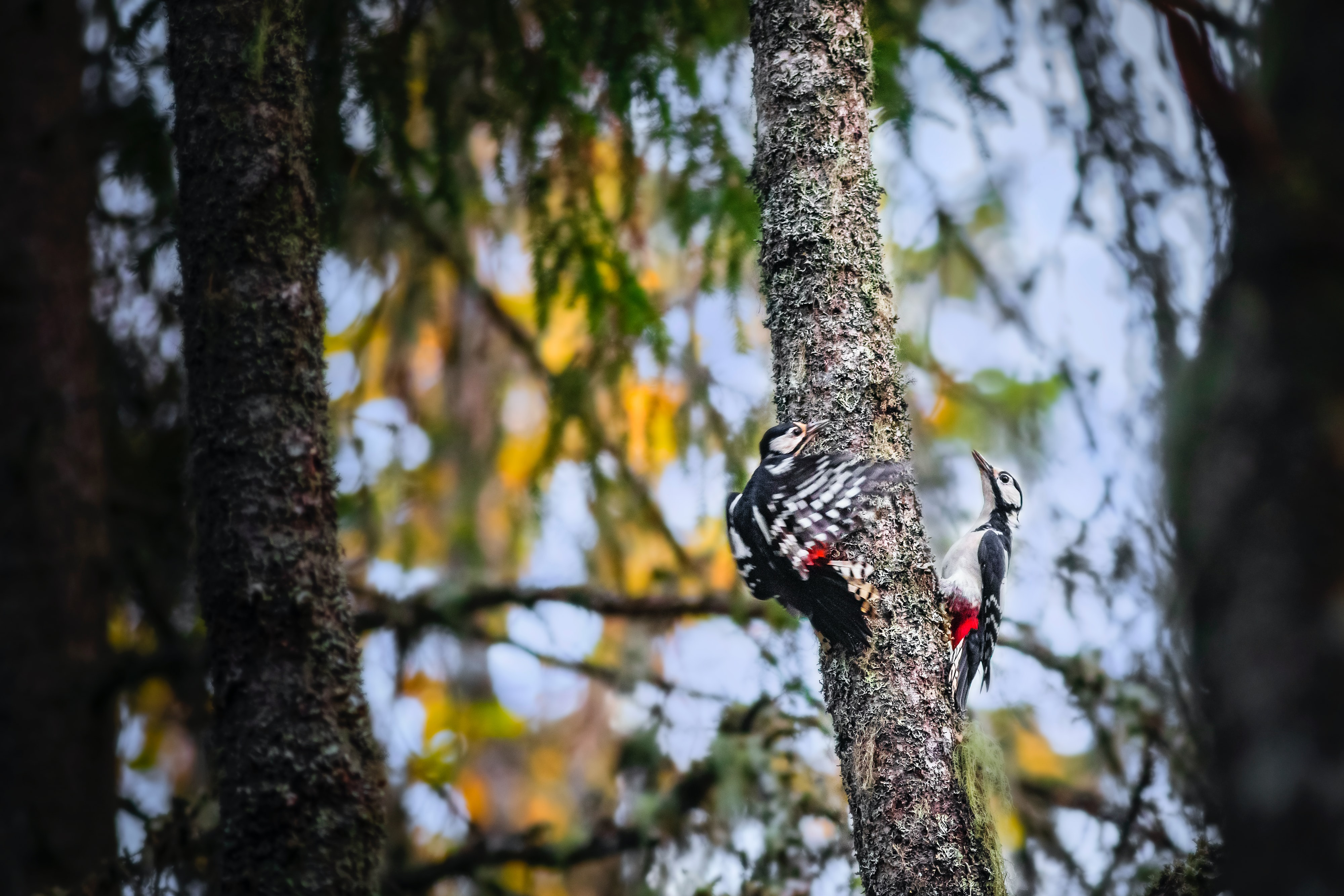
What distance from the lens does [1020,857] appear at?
324cm

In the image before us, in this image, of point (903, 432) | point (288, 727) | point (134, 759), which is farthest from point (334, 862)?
point (134, 759)

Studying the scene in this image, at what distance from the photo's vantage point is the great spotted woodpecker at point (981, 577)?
8.25ft

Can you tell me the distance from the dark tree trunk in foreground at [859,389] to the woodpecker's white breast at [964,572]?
582 mm

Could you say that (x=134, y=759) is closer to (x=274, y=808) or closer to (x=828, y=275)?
(x=274, y=808)

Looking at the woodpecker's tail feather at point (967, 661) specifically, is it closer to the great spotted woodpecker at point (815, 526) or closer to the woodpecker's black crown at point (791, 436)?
the great spotted woodpecker at point (815, 526)

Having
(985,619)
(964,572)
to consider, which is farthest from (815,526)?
(964,572)

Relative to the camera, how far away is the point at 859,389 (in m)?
1.93

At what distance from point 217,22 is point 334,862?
5.82ft

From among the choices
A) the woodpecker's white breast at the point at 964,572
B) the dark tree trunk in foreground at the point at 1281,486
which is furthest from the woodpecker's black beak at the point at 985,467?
the dark tree trunk in foreground at the point at 1281,486

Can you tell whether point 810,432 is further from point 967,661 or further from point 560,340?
point 560,340

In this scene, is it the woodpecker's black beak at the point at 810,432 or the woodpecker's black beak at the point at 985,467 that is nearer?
the woodpecker's black beak at the point at 810,432

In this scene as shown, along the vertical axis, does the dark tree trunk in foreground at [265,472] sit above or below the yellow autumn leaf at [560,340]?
below

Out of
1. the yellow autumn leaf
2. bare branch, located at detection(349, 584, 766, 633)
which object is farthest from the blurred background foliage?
the yellow autumn leaf

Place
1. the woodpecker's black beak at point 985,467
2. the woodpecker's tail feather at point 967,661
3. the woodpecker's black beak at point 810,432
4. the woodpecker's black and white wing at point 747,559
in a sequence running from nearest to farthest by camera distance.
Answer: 1. the woodpecker's black beak at point 810,432
2. the woodpecker's black and white wing at point 747,559
3. the woodpecker's tail feather at point 967,661
4. the woodpecker's black beak at point 985,467
